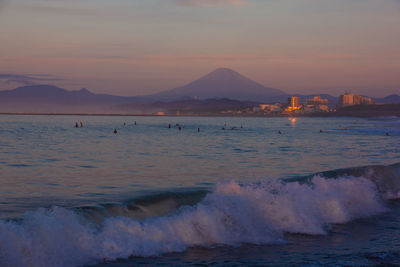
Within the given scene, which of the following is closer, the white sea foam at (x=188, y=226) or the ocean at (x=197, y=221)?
the white sea foam at (x=188, y=226)

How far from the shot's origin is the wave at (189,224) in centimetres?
961

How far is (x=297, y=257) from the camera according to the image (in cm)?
1011

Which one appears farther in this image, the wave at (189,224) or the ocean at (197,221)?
the ocean at (197,221)

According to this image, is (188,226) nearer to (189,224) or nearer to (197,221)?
(189,224)

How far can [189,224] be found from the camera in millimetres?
11953

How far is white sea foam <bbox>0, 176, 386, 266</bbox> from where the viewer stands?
31.4 ft

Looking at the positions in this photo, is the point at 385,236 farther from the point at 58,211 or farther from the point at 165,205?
the point at 58,211

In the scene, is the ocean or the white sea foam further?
the ocean

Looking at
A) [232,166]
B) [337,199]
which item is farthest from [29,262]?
[232,166]

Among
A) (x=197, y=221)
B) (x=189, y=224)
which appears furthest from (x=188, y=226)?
(x=197, y=221)

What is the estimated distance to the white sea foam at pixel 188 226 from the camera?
9.56m

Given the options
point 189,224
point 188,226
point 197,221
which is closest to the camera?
point 188,226

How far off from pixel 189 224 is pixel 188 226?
123mm

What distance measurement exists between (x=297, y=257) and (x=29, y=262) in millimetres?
5740
